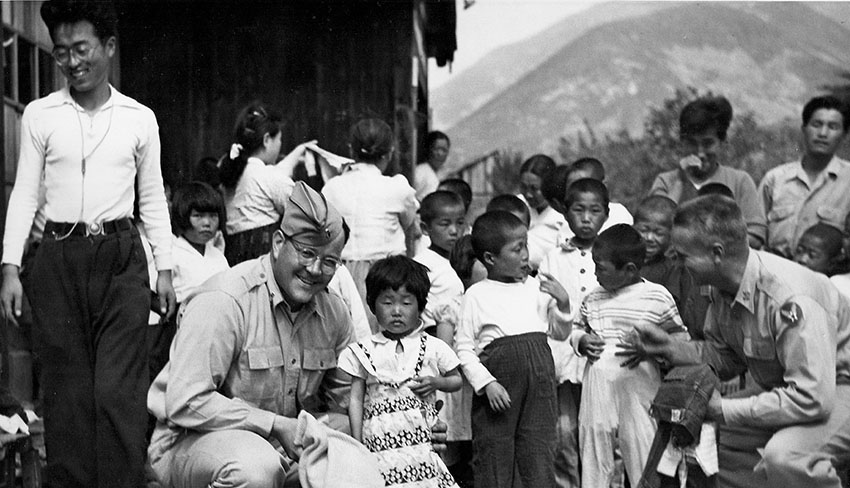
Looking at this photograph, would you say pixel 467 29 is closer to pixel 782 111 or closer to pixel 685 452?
pixel 782 111

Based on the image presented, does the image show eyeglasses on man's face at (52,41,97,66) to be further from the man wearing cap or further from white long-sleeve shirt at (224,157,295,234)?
white long-sleeve shirt at (224,157,295,234)

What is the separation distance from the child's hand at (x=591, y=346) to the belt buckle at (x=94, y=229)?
2.24 meters

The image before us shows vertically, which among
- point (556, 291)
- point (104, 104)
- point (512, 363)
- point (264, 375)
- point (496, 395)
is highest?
point (104, 104)

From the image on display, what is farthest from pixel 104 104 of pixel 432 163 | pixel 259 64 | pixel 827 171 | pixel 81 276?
pixel 432 163

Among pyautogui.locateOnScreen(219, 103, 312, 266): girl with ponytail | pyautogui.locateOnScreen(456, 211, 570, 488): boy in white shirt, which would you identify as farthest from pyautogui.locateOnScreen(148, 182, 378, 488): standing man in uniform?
pyautogui.locateOnScreen(219, 103, 312, 266): girl with ponytail

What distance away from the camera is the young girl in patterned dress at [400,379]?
4.54 metres

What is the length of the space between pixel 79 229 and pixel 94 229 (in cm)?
6

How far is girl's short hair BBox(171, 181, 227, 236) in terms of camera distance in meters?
6.06

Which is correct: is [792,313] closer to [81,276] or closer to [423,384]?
[423,384]

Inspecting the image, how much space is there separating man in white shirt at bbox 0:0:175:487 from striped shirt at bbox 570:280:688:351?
209 cm

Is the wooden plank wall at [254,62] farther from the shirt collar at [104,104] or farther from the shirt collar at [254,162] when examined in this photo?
the shirt collar at [104,104]

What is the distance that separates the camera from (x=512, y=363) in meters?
5.41

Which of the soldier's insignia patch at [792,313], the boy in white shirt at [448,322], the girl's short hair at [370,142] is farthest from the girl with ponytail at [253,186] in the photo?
the soldier's insignia patch at [792,313]

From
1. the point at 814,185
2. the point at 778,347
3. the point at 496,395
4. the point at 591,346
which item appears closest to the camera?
the point at 778,347
